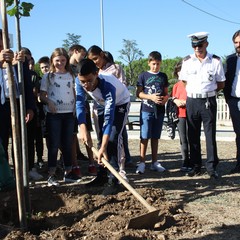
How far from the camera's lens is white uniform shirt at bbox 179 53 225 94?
18.5ft

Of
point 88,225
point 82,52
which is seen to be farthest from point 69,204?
point 82,52

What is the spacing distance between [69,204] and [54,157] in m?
1.16

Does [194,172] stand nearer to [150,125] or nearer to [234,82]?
[150,125]

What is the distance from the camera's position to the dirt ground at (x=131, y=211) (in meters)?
3.53

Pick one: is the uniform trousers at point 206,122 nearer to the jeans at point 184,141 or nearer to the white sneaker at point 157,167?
the jeans at point 184,141

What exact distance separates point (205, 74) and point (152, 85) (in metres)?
0.92

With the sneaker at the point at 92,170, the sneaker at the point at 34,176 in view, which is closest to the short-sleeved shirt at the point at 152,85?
the sneaker at the point at 92,170

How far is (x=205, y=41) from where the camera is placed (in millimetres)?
5590

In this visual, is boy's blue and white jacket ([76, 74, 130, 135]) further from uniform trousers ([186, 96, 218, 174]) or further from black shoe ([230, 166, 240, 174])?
black shoe ([230, 166, 240, 174])

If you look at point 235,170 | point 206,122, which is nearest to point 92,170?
point 206,122

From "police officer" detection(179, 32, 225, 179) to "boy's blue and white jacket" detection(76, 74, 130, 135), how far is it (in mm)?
1190

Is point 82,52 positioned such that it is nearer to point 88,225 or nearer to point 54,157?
point 54,157

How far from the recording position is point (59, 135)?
17.9 feet

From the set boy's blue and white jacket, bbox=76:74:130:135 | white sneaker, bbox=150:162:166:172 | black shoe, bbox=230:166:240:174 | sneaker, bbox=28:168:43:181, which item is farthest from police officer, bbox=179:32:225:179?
sneaker, bbox=28:168:43:181
